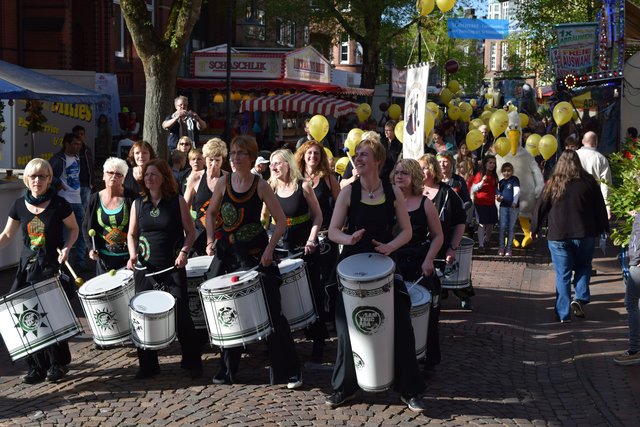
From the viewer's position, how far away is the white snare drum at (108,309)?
305 inches

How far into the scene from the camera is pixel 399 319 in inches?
273

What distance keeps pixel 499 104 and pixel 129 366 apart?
3828 centimetres

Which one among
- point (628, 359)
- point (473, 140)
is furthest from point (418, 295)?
point (473, 140)

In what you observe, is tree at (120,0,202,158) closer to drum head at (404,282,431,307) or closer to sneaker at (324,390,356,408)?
drum head at (404,282,431,307)

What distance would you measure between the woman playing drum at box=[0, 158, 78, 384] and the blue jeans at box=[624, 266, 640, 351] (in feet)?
14.8

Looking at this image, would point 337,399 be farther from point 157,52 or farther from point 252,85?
point 252,85

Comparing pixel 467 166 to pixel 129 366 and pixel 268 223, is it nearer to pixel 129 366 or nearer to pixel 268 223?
pixel 268 223

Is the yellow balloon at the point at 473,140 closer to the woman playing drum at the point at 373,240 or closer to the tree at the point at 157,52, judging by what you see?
the tree at the point at 157,52

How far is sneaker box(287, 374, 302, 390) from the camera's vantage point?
298 inches

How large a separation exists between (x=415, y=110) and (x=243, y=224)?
19.5 feet

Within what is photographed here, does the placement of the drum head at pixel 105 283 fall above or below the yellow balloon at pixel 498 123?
below

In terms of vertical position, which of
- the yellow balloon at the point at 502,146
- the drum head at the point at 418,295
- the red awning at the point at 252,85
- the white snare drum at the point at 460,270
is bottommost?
the white snare drum at the point at 460,270

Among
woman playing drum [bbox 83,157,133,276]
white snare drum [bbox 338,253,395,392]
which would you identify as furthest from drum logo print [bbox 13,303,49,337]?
white snare drum [bbox 338,253,395,392]

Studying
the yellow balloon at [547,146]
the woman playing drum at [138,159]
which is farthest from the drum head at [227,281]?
the yellow balloon at [547,146]
